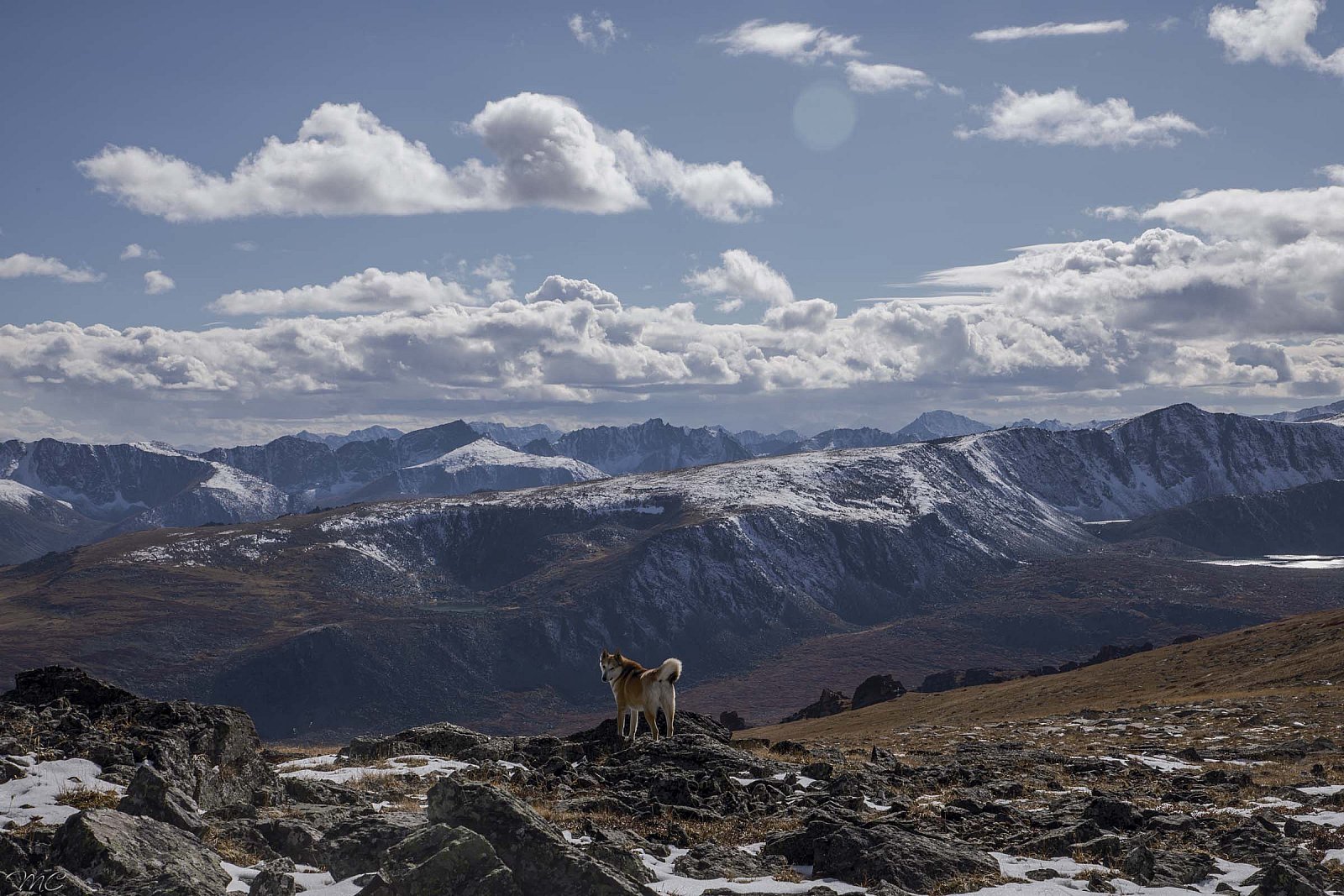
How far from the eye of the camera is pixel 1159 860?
17781 mm

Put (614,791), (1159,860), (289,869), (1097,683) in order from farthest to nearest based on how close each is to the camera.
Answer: (1097,683), (614,791), (1159,860), (289,869)

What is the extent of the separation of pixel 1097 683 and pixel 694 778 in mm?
75948

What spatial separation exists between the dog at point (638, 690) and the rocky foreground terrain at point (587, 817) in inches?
36.4

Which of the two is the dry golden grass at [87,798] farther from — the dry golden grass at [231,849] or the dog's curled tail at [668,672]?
the dog's curled tail at [668,672]

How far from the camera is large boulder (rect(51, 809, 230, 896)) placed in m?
12.6

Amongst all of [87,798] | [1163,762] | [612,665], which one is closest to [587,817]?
[612,665]

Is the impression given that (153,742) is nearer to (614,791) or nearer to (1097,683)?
(614,791)

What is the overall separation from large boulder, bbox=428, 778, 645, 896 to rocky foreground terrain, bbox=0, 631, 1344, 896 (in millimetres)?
39

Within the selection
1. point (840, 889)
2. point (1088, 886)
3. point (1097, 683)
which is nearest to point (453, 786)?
point (840, 889)

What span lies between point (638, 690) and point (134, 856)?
1605 centimetres

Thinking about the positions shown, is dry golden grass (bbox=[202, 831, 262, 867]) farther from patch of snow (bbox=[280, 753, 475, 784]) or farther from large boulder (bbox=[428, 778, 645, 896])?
patch of snow (bbox=[280, 753, 475, 784])

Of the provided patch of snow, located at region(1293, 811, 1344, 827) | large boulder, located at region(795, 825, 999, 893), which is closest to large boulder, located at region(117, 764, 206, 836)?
large boulder, located at region(795, 825, 999, 893)

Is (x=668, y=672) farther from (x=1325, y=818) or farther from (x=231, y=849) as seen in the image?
(x=1325, y=818)

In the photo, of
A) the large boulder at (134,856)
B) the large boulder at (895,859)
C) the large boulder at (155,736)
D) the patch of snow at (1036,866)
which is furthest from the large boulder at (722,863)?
the large boulder at (155,736)
